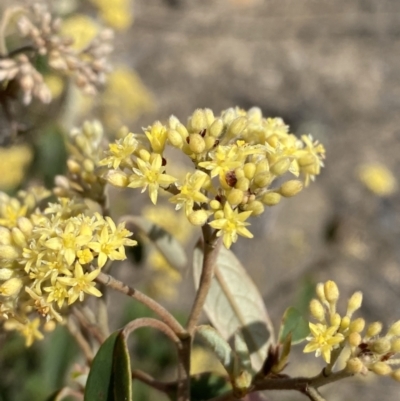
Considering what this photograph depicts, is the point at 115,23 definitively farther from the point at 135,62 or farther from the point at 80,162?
the point at 135,62

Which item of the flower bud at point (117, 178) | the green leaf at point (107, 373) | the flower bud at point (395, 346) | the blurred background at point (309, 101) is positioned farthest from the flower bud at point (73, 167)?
the blurred background at point (309, 101)

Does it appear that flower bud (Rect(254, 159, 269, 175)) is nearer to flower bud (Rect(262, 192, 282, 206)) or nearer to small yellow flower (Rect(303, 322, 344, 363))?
flower bud (Rect(262, 192, 282, 206))

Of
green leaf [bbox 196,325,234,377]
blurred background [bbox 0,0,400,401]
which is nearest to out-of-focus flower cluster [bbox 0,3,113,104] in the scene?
green leaf [bbox 196,325,234,377]

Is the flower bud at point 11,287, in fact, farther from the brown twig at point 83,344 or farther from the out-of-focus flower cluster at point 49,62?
the out-of-focus flower cluster at point 49,62

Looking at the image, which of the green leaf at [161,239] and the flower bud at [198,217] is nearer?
the flower bud at [198,217]

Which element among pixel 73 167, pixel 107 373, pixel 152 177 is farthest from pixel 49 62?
pixel 107 373

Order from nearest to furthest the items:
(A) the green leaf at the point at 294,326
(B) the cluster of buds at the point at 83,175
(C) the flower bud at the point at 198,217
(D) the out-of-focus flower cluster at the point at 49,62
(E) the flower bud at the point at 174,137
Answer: (C) the flower bud at the point at 198,217 < (E) the flower bud at the point at 174,137 < (A) the green leaf at the point at 294,326 < (B) the cluster of buds at the point at 83,175 < (D) the out-of-focus flower cluster at the point at 49,62
